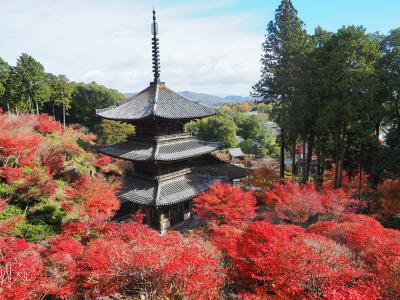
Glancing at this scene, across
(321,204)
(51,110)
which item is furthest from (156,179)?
(51,110)

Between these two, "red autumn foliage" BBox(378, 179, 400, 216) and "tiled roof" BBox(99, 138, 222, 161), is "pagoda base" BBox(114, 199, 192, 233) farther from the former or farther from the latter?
"red autumn foliage" BBox(378, 179, 400, 216)

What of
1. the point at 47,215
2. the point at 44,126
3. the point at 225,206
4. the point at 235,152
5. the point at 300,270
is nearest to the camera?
the point at 300,270

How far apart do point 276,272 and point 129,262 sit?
554 cm

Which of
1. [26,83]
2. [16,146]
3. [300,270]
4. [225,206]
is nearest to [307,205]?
[225,206]

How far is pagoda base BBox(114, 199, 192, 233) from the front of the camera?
70.4 ft

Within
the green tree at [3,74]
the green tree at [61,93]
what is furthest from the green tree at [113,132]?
the green tree at [3,74]

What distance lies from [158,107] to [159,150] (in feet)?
10.1

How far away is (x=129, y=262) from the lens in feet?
37.3

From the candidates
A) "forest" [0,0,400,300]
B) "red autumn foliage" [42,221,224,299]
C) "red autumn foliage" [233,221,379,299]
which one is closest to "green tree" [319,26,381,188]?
"forest" [0,0,400,300]

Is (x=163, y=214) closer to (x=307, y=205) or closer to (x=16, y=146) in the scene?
(x=307, y=205)

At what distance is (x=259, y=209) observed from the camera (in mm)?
26578

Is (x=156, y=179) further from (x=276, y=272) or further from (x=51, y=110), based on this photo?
(x=51, y=110)

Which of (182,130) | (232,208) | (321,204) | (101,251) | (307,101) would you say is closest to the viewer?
(101,251)

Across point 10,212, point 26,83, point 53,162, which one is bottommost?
point 10,212
